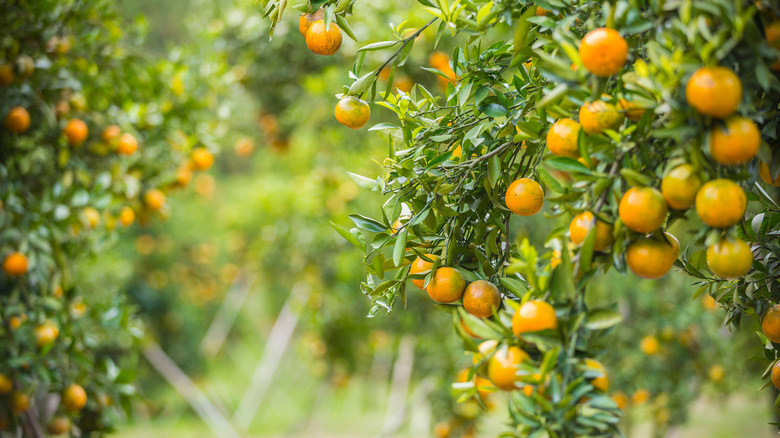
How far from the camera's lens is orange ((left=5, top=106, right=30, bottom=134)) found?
1433 mm

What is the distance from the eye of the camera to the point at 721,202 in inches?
19.4

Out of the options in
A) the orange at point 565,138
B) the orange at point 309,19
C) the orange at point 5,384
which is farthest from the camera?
the orange at point 5,384

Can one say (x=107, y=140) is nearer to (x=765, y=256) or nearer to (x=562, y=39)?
(x=562, y=39)

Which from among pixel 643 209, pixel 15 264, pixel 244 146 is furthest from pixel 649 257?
pixel 244 146

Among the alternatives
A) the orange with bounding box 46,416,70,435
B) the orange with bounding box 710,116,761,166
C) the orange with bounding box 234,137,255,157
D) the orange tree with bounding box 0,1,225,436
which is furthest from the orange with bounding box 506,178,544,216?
the orange with bounding box 234,137,255,157

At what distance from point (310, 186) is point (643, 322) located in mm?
1852

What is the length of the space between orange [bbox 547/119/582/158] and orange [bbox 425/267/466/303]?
0.66 ft

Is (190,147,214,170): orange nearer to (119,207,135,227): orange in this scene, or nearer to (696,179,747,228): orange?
(119,207,135,227): orange

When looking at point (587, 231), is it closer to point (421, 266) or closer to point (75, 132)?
point (421, 266)

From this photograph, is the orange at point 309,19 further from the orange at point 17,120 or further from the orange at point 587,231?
the orange at point 17,120

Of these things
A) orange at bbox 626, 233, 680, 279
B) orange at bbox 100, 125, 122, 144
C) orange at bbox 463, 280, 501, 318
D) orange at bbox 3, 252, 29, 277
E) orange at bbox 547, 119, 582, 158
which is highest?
orange at bbox 547, 119, 582, 158

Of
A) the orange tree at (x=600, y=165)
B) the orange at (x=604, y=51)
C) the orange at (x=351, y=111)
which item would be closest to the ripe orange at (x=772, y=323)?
the orange tree at (x=600, y=165)

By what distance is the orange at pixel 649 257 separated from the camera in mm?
551

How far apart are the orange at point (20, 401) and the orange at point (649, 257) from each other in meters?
1.45
